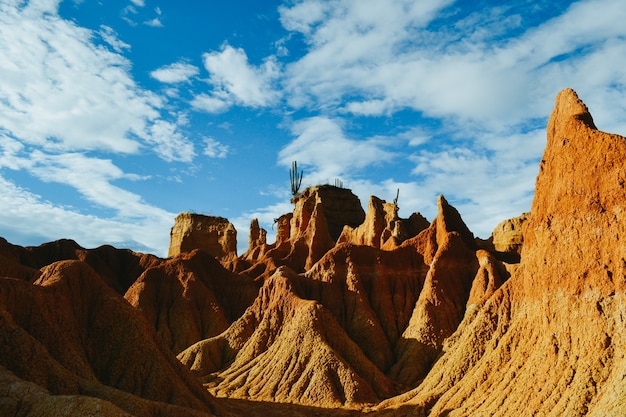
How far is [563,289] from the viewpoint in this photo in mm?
40656

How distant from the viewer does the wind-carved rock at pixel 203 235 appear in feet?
425

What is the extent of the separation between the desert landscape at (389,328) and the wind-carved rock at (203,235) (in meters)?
40.0

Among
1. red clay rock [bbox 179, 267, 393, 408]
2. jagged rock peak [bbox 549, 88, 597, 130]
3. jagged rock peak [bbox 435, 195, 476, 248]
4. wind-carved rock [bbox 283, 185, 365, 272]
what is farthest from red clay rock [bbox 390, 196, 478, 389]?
wind-carved rock [bbox 283, 185, 365, 272]

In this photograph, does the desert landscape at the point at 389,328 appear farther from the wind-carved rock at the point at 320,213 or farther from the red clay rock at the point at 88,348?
the wind-carved rock at the point at 320,213

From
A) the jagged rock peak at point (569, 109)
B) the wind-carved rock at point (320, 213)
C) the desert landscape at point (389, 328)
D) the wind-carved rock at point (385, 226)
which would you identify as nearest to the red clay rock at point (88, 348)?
the desert landscape at point (389, 328)

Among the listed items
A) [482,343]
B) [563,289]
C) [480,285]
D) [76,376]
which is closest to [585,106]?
[563,289]

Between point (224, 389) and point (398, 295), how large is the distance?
2062 cm

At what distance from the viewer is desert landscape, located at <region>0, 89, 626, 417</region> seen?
3644cm

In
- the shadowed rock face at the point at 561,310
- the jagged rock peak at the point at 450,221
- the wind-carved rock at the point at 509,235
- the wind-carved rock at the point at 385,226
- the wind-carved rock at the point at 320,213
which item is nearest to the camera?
the shadowed rock face at the point at 561,310

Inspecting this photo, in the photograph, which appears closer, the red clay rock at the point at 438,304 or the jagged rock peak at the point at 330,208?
the red clay rock at the point at 438,304

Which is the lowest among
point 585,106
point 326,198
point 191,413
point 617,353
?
point 191,413

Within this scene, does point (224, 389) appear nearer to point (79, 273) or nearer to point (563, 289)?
point (79, 273)

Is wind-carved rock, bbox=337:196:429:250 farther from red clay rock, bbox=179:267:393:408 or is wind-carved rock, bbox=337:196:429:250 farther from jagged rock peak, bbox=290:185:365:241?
red clay rock, bbox=179:267:393:408

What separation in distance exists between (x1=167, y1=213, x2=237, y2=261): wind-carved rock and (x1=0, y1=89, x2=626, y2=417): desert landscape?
131 ft
